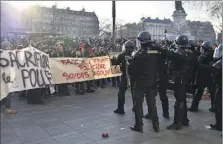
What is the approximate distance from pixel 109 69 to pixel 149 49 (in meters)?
6.33

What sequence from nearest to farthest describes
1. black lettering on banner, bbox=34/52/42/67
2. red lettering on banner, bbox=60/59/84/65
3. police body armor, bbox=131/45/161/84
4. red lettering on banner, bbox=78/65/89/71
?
police body armor, bbox=131/45/161/84
black lettering on banner, bbox=34/52/42/67
red lettering on banner, bbox=60/59/84/65
red lettering on banner, bbox=78/65/89/71

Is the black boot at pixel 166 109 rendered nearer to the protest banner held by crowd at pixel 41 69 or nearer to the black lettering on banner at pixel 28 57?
the protest banner held by crowd at pixel 41 69

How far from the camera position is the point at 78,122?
23.6ft

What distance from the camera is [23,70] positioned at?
28.1ft

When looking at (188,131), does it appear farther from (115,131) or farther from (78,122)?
(78,122)

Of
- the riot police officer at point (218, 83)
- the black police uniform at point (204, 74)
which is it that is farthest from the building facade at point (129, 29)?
the riot police officer at point (218, 83)

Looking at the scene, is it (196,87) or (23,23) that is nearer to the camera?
(196,87)

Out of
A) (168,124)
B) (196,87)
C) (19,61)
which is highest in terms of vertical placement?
(19,61)

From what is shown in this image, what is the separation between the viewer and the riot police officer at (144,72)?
20.1ft

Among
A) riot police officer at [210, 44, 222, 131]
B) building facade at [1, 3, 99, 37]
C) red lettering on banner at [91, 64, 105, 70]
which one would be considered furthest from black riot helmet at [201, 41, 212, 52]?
building facade at [1, 3, 99, 37]

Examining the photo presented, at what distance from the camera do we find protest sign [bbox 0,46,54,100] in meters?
7.84

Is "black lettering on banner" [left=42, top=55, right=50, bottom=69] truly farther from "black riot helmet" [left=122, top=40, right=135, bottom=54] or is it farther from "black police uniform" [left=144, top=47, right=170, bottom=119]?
"black police uniform" [left=144, top=47, right=170, bottom=119]

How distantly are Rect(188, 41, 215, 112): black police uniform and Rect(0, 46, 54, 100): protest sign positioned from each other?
436cm

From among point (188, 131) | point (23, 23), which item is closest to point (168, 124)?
point (188, 131)
